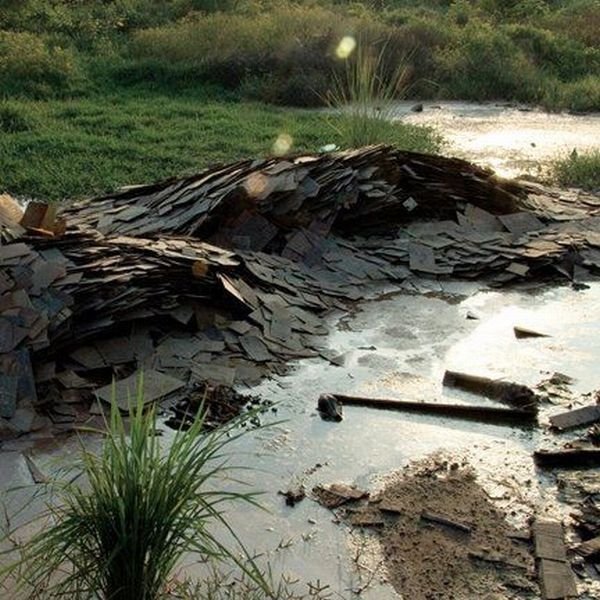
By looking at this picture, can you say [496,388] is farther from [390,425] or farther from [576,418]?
[390,425]

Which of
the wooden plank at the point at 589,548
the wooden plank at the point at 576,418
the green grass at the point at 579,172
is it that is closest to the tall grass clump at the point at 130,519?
the wooden plank at the point at 589,548

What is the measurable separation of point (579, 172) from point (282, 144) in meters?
3.95

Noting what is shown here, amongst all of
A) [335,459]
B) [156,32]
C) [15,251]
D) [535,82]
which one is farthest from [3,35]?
[335,459]

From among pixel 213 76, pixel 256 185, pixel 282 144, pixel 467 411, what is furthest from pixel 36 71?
pixel 467 411

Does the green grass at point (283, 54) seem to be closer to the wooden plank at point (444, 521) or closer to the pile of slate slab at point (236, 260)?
the pile of slate slab at point (236, 260)

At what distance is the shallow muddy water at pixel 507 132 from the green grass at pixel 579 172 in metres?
0.35

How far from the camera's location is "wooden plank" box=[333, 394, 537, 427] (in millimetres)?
5438

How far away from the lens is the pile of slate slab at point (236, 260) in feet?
18.7

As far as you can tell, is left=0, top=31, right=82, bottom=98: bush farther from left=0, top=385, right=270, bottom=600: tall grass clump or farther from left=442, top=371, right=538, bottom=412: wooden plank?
left=0, top=385, right=270, bottom=600: tall grass clump

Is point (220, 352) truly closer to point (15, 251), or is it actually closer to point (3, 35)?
point (15, 251)

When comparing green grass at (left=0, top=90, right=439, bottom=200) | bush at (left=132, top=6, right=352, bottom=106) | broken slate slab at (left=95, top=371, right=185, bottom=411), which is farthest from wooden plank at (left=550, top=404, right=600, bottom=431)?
bush at (left=132, top=6, right=352, bottom=106)

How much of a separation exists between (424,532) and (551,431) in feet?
4.41

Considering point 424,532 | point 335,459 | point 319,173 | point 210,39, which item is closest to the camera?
point 424,532

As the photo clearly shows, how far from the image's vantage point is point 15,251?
5.92 m
